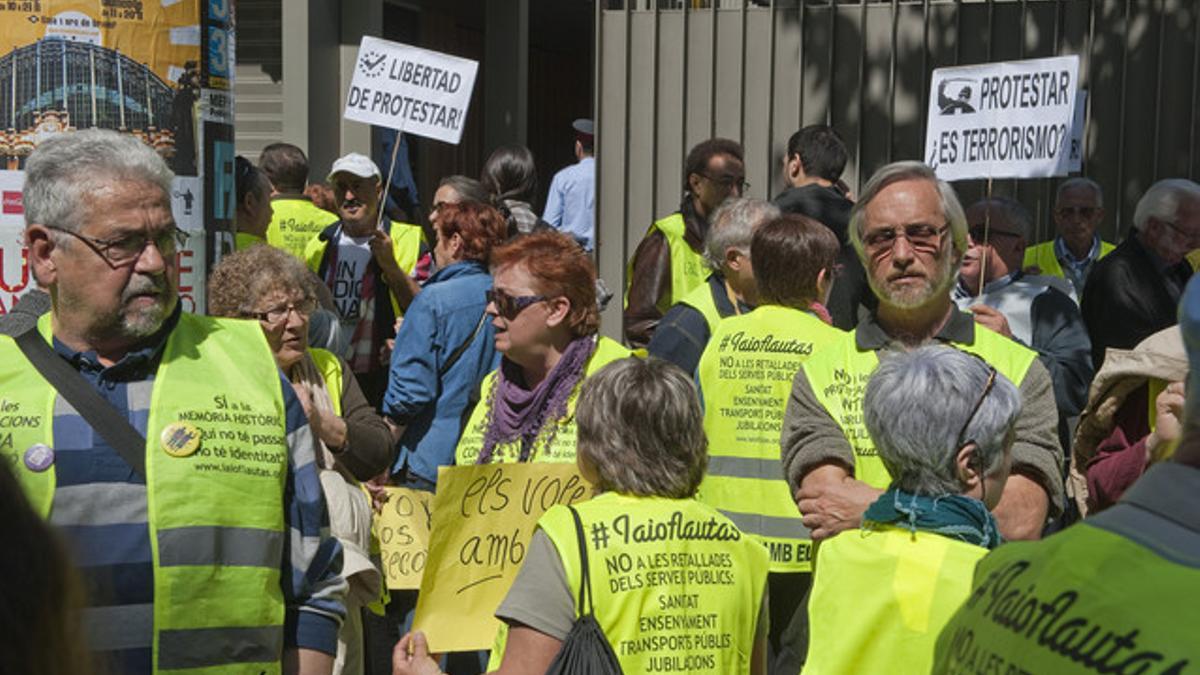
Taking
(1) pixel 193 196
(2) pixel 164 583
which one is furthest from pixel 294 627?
(1) pixel 193 196

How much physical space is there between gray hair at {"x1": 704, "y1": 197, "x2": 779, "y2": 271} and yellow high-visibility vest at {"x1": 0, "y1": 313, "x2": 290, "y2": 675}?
124 inches

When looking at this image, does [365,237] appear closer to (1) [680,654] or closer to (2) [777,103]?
(2) [777,103]

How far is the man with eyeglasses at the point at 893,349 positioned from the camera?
169 inches

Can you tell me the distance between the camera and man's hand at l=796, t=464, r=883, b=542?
4.21 meters

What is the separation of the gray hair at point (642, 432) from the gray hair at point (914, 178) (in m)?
0.90

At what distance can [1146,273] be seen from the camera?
26.3ft

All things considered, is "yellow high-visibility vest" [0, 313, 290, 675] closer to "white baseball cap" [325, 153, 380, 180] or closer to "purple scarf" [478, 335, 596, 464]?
"purple scarf" [478, 335, 596, 464]

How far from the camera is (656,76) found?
9695 millimetres

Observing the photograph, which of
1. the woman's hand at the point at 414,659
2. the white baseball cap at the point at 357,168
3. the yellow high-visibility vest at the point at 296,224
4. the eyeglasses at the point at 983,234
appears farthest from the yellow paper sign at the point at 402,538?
the yellow high-visibility vest at the point at 296,224

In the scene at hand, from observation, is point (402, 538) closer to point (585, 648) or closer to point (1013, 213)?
point (585, 648)

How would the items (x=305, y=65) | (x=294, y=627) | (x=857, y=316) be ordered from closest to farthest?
(x=294, y=627) → (x=857, y=316) → (x=305, y=65)

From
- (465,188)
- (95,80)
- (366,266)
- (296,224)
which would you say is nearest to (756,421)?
(95,80)

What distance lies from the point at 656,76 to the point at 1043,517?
575cm

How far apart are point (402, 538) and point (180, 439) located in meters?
2.38
